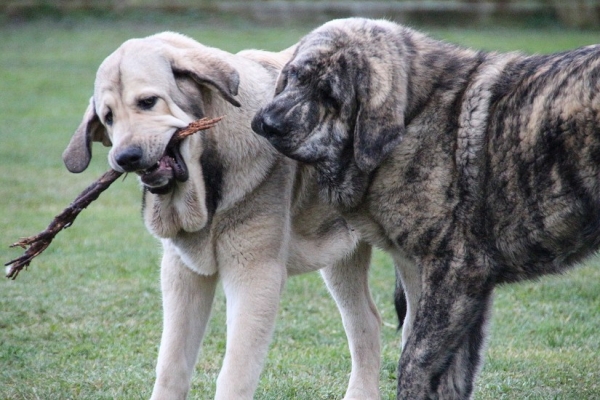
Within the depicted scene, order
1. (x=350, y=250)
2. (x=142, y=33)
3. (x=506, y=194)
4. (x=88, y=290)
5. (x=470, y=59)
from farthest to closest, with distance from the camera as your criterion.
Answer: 1. (x=142, y=33)
2. (x=88, y=290)
3. (x=350, y=250)
4. (x=470, y=59)
5. (x=506, y=194)

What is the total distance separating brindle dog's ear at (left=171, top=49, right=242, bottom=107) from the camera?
14.4ft

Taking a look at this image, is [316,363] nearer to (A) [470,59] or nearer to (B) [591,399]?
(B) [591,399]

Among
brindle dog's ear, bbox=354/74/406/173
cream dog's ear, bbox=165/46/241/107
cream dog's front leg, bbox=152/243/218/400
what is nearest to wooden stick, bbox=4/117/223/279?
cream dog's front leg, bbox=152/243/218/400

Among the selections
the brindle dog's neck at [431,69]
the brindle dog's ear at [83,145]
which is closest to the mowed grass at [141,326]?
the brindle dog's neck at [431,69]

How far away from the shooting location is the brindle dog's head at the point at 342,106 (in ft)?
13.3

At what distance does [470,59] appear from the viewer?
4.34 metres

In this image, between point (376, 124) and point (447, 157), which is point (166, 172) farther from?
point (447, 157)

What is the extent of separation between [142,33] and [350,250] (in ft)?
55.9

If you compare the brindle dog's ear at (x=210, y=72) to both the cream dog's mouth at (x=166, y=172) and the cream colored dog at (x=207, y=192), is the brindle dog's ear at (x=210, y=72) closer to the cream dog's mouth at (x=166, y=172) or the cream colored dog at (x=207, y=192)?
the cream colored dog at (x=207, y=192)

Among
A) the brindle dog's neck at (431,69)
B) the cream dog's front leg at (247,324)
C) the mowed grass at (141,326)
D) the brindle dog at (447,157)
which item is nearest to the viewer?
the brindle dog at (447,157)

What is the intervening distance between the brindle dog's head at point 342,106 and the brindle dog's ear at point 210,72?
0.29 metres

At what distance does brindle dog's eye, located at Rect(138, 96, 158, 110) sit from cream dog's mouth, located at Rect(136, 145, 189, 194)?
21 centimetres

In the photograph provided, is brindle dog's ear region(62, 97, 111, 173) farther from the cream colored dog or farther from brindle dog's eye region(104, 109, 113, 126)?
brindle dog's eye region(104, 109, 113, 126)

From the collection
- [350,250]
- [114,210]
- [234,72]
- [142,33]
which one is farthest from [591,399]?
[142,33]
